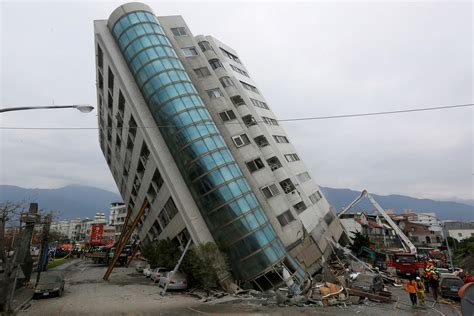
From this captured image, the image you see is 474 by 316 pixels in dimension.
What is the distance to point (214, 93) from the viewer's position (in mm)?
35219

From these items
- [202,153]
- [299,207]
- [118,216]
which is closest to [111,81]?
[202,153]

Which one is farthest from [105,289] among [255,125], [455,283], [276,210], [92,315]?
[455,283]

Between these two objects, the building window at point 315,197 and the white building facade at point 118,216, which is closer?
the building window at point 315,197

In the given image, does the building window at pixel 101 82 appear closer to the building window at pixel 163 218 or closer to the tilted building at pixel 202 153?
the tilted building at pixel 202 153

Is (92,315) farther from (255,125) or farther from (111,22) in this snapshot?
A: (111,22)

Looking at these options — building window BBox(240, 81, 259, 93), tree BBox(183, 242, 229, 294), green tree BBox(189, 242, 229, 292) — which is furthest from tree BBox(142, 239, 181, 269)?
building window BBox(240, 81, 259, 93)

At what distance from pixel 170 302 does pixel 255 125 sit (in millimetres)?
22867

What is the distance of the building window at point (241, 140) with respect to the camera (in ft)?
107

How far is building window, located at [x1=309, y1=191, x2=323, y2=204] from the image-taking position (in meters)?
40.7

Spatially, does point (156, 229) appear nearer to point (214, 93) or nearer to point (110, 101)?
point (110, 101)

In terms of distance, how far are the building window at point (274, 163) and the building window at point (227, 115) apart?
6.69m

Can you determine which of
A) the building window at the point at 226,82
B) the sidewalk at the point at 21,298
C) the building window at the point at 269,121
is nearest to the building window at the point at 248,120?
the building window at the point at 269,121

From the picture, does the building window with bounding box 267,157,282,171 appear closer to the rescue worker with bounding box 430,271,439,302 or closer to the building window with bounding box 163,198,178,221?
the building window with bounding box 163,198,178,221

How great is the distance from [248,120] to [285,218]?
13194 millimetres
